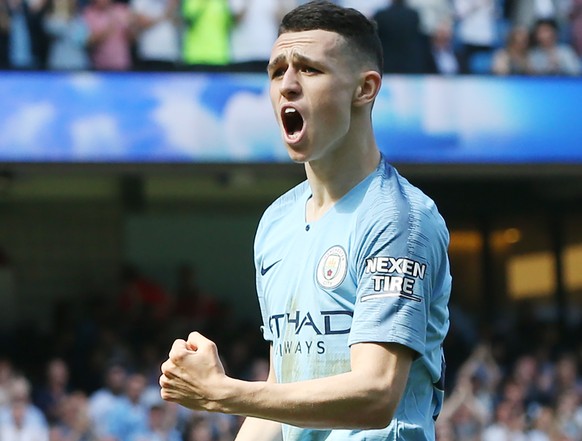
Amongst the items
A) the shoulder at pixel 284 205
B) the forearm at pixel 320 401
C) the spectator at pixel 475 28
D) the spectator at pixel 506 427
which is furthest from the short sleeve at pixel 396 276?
the spectator at pixel 475 28

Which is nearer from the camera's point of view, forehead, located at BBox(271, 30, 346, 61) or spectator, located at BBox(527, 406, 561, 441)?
forehead, located at BBox(271, 30, 346, 61)

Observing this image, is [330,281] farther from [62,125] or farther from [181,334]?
[181,334]

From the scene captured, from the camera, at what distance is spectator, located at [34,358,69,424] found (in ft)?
40.3

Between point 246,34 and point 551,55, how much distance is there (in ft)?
11.5

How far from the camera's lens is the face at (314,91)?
3020 millimetres

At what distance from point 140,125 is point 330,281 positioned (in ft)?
34.4

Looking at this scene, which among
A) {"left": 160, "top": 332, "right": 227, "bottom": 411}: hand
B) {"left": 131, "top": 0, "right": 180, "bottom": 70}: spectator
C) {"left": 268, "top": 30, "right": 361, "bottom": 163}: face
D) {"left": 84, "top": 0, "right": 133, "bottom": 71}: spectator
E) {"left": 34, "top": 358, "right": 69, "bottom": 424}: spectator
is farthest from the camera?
{"left": 131, "top": 0, "right": 180, "bottom": 70}: spectator

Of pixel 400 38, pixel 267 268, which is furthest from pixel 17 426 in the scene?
pixel 267 268

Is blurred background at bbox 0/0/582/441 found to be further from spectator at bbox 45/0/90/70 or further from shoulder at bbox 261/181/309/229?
shoulder at bbox 261/181/309/229

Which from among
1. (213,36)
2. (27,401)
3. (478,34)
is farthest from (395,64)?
(27,401)

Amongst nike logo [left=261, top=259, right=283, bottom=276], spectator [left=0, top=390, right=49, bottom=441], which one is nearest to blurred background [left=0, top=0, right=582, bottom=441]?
spectator [left=0, top=390, right=49, bottom=441]

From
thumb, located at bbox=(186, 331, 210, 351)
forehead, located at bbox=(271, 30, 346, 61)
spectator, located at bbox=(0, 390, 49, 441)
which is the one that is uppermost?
forehead, located at bbox=(271, 30, 346, 61)

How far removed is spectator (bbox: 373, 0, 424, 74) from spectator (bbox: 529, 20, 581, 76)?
1352 mm

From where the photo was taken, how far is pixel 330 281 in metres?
3.04
